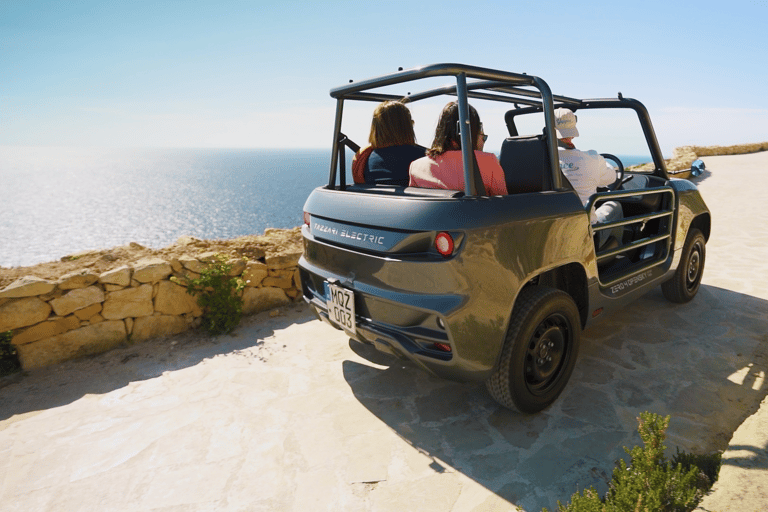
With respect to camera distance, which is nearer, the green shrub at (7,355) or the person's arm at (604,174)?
the person's arm at (604,174)

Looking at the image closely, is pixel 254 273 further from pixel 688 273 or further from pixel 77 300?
pixel 688 273

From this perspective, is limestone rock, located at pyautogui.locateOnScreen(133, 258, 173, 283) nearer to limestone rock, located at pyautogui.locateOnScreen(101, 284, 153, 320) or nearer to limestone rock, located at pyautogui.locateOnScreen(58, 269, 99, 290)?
limestone rock, located at pyautogui.locateOnScreen(101, 284, 153, 320)

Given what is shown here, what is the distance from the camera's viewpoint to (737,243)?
276 inches

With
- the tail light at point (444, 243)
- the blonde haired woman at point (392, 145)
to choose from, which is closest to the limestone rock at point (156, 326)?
the blonde haired woman at point (392, 145)

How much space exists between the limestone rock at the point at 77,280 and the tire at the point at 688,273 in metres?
5.37

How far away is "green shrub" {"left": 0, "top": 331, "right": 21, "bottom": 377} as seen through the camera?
3.69 m

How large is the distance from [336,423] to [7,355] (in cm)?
289

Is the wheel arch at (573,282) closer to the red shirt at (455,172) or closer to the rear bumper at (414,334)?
the red shirt at (455,172)

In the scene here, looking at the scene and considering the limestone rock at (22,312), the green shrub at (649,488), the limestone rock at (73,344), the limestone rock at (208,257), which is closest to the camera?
the green shrub at (649,488)

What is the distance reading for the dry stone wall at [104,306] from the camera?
12.4 ft

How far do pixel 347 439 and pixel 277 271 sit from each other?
8.61ft

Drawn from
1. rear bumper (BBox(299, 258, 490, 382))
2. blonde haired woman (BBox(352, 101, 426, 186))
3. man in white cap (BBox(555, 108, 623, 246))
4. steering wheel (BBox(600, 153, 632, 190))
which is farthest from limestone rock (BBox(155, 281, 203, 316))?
steering wheel (BBox(600, 153, 632, 190))

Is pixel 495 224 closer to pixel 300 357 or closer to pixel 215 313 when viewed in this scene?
pixel 300 357

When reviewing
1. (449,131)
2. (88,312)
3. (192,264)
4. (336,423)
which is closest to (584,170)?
(449,131)
